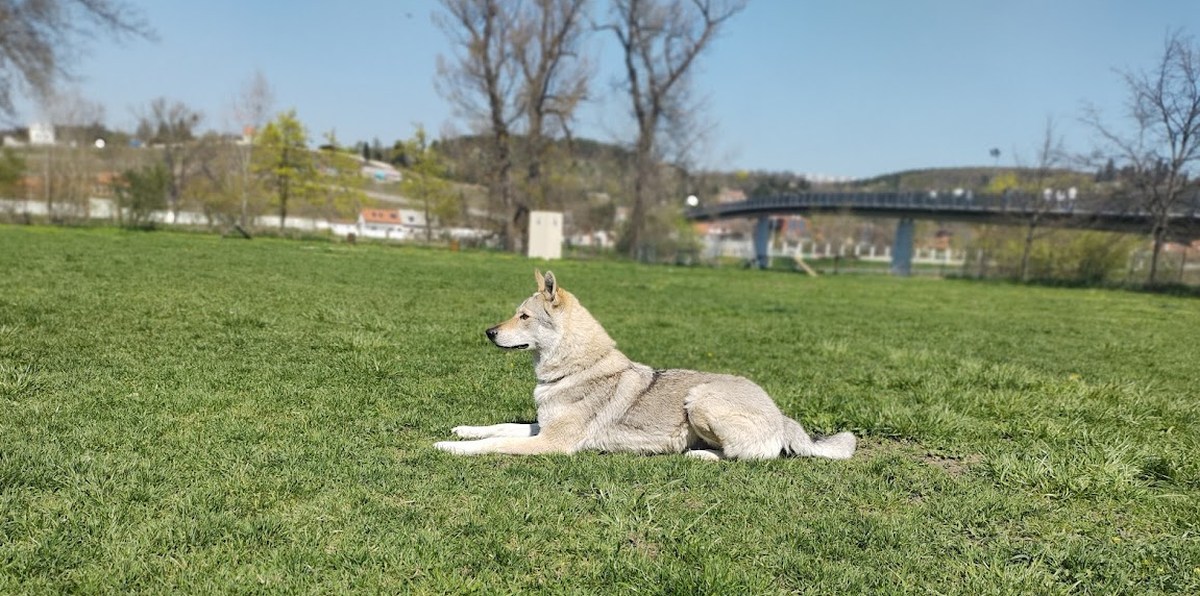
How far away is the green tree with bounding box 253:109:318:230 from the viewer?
164 ft

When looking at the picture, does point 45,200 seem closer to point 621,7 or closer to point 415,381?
point 621,7

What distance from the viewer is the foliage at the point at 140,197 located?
115 feet

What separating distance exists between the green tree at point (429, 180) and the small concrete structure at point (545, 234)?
16272 millimetres

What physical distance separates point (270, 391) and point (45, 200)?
57.0 metres

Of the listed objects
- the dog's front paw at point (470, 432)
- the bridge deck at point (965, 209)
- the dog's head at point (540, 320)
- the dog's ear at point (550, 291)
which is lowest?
the dog's front paw at point (470, 432)

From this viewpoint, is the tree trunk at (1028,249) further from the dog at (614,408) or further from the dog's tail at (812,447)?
the dog at (614,408)

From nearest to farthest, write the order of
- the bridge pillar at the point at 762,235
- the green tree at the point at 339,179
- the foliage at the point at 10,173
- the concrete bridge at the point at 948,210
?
1. the concrete bridge at the point at 948,210
2. the foliage at the point at 10,173
3. the green tree at the point at 339,179
4. the bridge pillar at the point at 762,235

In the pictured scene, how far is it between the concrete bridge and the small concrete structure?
63.8ft

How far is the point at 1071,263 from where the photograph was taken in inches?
1905

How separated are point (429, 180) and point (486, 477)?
5406cm

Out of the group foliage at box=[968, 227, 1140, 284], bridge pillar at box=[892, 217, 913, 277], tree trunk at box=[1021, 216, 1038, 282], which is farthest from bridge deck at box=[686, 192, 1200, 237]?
bridge pillar at box=[892, 217, 913, 277]

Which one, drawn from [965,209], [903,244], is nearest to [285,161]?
[965,209]

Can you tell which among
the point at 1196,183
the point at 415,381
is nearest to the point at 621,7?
the point at 1196,183

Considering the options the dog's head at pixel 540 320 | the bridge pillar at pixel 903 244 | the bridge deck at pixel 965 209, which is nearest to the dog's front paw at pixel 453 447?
the dog's head at pixel 540 320
